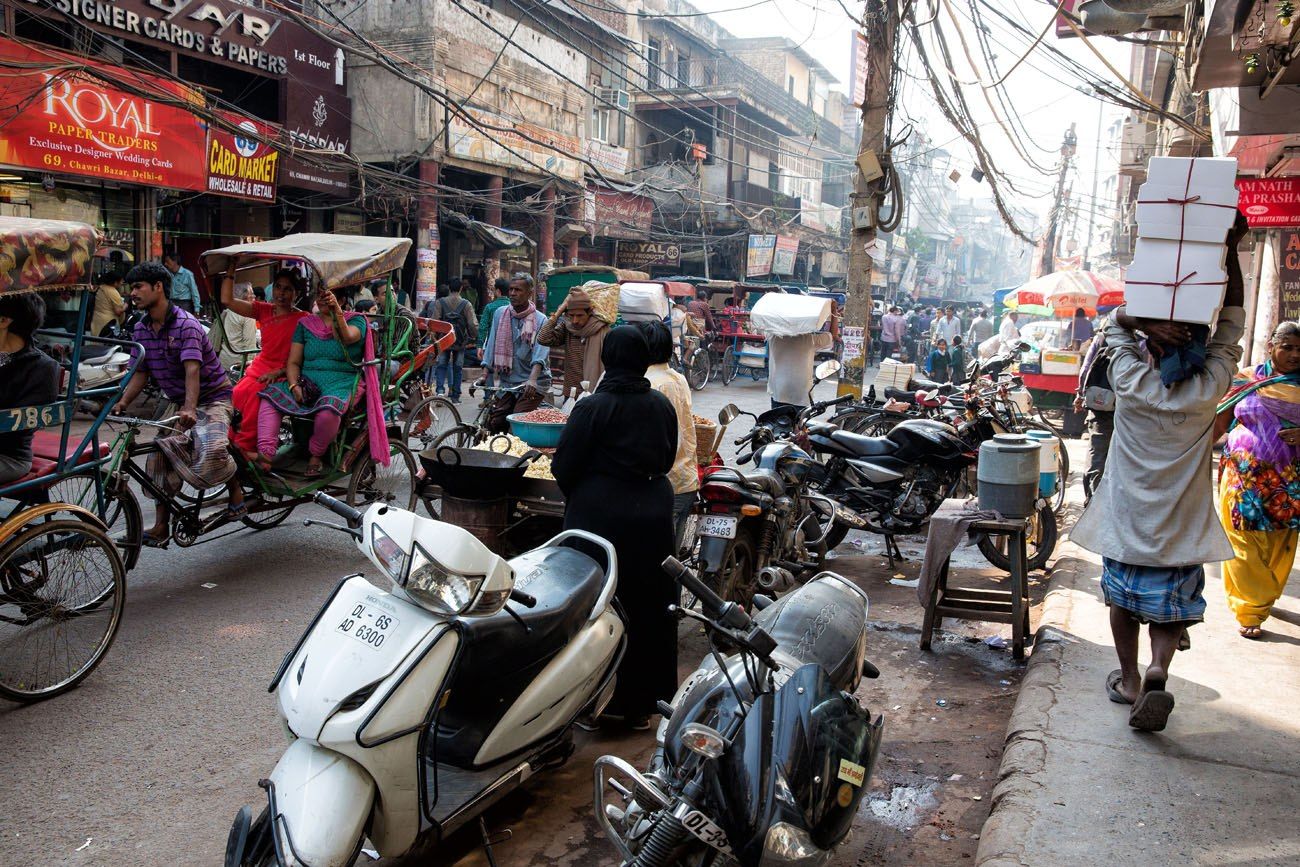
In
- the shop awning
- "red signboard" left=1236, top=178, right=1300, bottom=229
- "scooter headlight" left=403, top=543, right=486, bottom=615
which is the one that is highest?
the shop awning

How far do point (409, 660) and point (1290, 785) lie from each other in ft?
10.4

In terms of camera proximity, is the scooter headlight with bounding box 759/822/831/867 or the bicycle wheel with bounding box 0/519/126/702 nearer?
the scooter headlight with bounding box 759/822/831/867

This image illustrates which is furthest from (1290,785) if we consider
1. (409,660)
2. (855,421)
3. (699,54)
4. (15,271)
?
(699,54)

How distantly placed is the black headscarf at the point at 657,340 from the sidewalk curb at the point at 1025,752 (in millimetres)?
2151

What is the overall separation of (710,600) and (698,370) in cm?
1806

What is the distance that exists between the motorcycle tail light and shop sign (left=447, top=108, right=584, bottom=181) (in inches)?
588

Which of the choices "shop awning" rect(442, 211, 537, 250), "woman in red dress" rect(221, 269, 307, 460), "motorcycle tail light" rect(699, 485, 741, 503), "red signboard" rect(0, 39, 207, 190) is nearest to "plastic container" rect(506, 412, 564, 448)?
"motorcycle tail light" rect(699, 485, 741, 503)

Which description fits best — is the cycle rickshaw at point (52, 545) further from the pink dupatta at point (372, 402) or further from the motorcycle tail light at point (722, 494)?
the motorcycle tail light at point (722, 494)

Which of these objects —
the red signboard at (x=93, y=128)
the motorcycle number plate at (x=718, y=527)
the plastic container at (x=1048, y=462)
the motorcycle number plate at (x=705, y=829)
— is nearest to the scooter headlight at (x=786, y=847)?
the motorcycle number plate at (x=705, y=829)

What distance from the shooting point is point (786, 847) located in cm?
248

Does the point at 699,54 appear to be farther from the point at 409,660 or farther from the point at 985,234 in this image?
the point at 985,234

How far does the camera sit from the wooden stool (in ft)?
17.2

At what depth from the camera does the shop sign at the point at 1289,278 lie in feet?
34.5

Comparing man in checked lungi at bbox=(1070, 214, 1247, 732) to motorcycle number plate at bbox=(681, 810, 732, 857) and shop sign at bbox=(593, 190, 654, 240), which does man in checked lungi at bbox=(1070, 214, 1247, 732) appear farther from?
shop sign at bbox=(593, 190, 654, 240)
